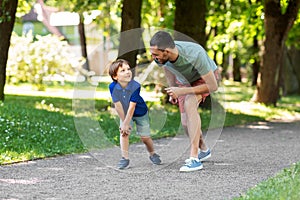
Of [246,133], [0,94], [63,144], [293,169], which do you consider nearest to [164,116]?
[246,133]

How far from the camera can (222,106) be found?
11.8m

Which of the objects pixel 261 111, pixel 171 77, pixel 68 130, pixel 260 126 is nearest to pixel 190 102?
pixel 171 77

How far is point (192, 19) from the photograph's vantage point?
719 inches

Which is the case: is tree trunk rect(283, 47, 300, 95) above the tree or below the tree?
below

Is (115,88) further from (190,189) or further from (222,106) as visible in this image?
(222,106)

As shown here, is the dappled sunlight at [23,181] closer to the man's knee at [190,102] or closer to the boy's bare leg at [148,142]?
the boy's bare leg at [148,142]

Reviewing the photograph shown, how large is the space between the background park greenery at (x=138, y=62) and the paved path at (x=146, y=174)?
51 cm

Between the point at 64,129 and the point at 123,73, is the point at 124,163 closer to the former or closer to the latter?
the point at 123,73

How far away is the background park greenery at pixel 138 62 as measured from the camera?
10.8 m

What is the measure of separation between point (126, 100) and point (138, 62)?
11911 mm

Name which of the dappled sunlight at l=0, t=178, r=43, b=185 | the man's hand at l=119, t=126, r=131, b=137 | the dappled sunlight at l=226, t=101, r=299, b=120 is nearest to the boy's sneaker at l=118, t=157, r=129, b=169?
the man's hand at l=119, t=126, r=131, b=137

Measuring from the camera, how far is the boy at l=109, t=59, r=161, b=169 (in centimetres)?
855

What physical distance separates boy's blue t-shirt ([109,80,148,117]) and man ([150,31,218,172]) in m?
0.43

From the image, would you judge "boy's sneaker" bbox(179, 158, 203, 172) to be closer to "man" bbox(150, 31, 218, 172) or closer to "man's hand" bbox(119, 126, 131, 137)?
"man" bbox(150, 31, 218, 172)
